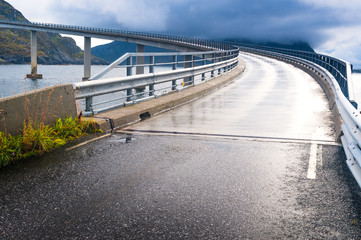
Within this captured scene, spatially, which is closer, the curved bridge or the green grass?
the curved bridge

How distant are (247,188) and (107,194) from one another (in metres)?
1.67

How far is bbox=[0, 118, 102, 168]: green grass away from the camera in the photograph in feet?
20.2

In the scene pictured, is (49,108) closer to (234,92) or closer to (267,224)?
(267,224)

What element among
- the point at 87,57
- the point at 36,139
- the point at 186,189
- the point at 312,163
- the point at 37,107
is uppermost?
the point at 87,57

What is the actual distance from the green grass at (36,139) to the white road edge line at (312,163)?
13.4 feet

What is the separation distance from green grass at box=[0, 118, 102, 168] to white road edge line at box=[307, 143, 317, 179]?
161 inches

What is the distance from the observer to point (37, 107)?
720cm

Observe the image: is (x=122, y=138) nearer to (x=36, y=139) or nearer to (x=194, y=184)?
(x=36, y=139)

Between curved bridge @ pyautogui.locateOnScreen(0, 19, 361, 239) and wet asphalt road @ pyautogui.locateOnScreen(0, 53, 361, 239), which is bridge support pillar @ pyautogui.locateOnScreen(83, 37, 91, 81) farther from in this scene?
wet asphalt road @ pyautogui.locateOnScreen(0, 53, 361, 239)

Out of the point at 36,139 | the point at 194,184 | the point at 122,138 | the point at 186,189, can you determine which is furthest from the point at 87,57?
the point at 186,189

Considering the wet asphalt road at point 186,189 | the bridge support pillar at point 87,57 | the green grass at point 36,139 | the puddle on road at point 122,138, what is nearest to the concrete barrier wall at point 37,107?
the green grass at point 36,139

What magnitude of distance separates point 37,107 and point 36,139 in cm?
76

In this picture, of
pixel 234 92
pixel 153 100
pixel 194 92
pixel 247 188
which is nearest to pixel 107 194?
pixel 247 188

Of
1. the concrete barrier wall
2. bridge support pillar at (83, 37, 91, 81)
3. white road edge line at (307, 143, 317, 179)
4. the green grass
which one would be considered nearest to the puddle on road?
the green grass
